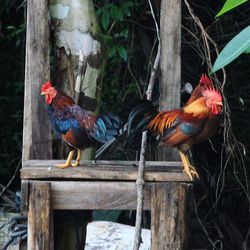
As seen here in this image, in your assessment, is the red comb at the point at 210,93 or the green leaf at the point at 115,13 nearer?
the red comb at the point at 210,93

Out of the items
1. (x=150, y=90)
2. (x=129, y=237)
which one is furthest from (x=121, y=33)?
(x=150, y=90)

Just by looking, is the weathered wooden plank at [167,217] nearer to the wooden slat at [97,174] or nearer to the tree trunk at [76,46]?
the wooden slat at [97,174]

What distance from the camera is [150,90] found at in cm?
205

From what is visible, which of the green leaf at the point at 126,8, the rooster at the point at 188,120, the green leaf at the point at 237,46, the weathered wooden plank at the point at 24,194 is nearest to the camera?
the green leaf at the point at 237,46

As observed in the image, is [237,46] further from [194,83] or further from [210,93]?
[194,83]

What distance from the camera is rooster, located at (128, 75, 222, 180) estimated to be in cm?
194

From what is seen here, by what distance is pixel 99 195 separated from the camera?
1.85 meters

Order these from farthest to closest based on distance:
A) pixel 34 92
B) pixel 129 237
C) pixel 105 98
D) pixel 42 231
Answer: pixel 105 98
pixel 129 237
pixel 34 92
pixel 42 231

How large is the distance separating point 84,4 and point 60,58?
23 cm

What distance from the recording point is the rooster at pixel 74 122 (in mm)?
1979

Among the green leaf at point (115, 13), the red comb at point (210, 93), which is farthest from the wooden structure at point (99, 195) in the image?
the green leaf at point (115, 13)

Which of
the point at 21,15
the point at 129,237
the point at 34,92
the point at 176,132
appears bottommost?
the point at 129,237

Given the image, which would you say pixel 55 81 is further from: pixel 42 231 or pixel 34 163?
pixel 42 231

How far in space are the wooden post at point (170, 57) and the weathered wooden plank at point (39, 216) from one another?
610 mm
